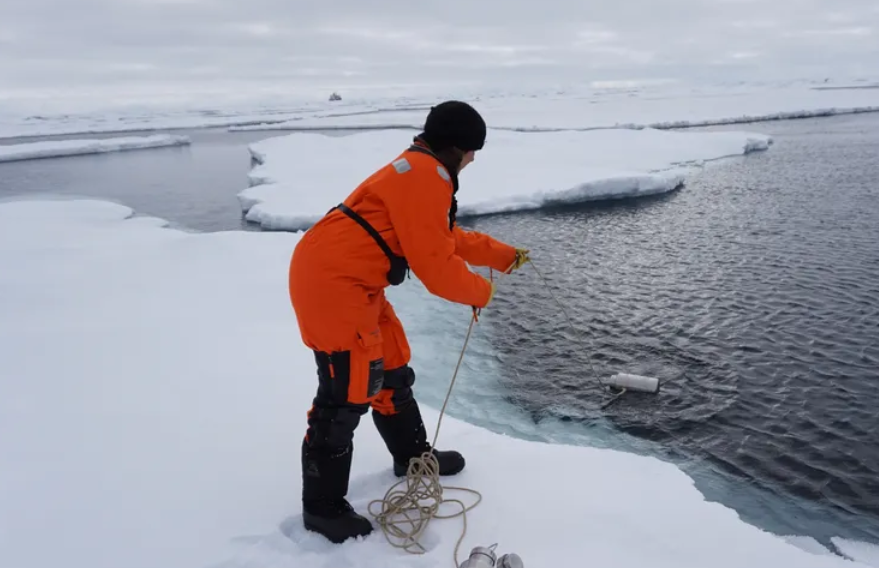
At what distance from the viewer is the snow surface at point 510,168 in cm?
1529

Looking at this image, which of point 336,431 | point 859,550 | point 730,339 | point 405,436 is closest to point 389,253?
point 336,431

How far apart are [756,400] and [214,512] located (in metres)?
5.14

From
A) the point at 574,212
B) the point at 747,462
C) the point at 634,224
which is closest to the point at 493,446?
the point at 747,462

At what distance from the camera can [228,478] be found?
303 cm

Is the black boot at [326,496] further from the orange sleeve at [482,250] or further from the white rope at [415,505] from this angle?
the orange sleeve at [482,250]

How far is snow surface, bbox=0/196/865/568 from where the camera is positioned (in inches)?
101

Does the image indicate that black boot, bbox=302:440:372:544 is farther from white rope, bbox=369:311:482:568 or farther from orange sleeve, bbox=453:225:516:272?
orange sleeve, bbox=453:225:516:272

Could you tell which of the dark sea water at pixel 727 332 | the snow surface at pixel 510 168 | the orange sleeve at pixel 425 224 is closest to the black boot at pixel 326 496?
the orange sleeve at pixel 425 224

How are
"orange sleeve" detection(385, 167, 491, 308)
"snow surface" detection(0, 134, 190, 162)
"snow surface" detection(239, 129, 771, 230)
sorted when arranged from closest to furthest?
"orange sleeve" detection(385, 167, 491, 308) → "snow surface" detection(239, 129, 771, 230) → "snow surface" detection(0, 134, 190, 162)

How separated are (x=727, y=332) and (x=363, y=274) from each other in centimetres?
617

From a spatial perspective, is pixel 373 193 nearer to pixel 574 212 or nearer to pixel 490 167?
pixel 574 212

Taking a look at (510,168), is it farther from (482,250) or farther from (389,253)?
(389,253)

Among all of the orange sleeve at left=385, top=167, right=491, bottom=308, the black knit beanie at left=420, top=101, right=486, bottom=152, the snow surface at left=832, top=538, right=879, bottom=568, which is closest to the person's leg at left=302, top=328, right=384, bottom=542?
the orange sleeve at left=385, top=167, right=491, bottom=308

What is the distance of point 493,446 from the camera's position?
348 centimetres
